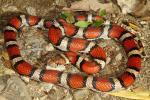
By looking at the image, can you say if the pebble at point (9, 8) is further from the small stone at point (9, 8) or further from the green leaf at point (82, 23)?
the green leaf at point (82, 23)

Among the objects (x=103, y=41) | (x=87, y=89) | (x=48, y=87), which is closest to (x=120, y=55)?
(x=103, y=41)

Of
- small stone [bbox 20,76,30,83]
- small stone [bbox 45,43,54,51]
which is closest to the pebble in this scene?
small stone [bbox 45,43,54,51]

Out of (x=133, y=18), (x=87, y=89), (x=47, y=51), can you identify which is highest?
(x=133, y=18)

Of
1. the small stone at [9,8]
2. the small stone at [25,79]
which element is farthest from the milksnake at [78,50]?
the small stone at [9,8]

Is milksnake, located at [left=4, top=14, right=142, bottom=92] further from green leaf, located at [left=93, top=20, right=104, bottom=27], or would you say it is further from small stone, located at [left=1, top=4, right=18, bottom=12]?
small stone, located at [left=1, top=4, right=18, bottom=12]

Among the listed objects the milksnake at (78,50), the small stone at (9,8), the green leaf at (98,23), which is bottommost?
the milksnake at (78,50)

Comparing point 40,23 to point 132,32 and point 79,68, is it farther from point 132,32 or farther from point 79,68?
point 132,32
